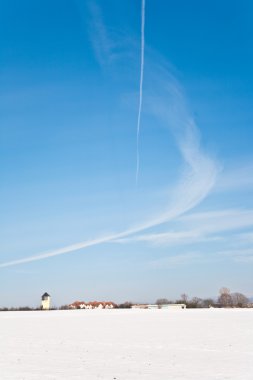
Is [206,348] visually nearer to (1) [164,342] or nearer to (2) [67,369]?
(1) [164,342]

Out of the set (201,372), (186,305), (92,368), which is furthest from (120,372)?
(186,305)

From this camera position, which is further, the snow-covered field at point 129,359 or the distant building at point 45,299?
the distant building at point 45,299

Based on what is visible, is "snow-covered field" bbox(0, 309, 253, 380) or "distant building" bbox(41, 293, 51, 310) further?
"distant building" bbox(41, 293, 51, 310)

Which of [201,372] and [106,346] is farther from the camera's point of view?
[106,346]

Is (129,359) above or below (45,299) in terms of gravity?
below

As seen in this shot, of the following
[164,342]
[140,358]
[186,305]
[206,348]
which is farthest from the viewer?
[186,305]

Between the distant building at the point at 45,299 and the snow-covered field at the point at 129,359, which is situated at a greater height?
the distant building at the point at 45,299

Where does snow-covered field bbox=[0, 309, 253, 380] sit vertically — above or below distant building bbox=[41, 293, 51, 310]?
below

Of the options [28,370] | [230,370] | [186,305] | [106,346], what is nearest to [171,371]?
[230,370]

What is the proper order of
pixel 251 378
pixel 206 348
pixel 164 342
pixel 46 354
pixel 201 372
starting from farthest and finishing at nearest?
pixel 164 342, pixel 206 348, pixel 46 354, pixel 201 372, pixel 251 378

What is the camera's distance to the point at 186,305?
6053 inches

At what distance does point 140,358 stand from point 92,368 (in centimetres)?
319

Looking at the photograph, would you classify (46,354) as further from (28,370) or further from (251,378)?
(251,378)

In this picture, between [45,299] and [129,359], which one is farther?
[45,299]
